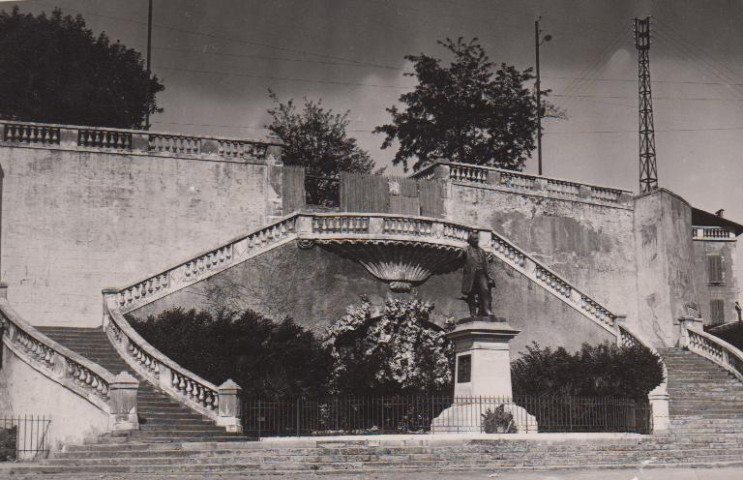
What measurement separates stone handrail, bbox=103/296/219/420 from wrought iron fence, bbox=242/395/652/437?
942 millimetres

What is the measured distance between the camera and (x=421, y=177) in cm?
3569

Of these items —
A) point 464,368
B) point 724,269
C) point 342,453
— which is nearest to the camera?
point 342,453

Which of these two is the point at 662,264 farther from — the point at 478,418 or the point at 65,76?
the point at 65,76

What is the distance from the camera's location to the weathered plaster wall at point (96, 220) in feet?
94.1

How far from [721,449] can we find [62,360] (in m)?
14.2

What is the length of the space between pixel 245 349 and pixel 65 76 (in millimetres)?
17343

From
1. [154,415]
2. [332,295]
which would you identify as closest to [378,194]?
[332,295]

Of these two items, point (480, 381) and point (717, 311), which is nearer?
point (480, 381)

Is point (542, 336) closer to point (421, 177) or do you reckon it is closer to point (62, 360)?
point (421, 177)

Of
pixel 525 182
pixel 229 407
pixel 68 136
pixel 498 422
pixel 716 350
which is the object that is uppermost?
pixel 68 136

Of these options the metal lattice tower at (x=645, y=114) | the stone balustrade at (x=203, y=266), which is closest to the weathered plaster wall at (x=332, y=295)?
the stone balustrade at (x=203, y=266)

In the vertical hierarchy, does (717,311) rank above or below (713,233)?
below

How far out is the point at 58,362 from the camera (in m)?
21.9

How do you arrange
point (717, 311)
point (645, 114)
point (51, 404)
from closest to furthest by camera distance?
1. point (51, 404)
2. point (645, 114)
3. point (717, 311)
